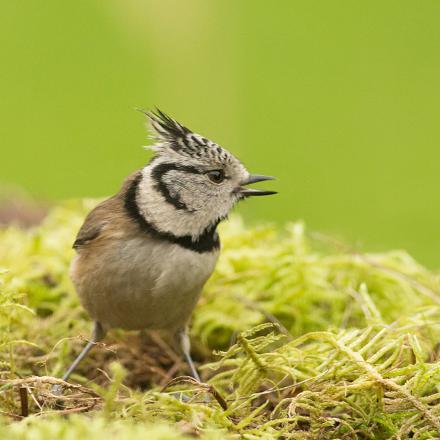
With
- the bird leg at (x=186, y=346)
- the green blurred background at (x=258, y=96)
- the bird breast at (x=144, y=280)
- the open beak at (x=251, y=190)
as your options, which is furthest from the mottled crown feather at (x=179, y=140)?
the green blurred background at (x=258, y=96)

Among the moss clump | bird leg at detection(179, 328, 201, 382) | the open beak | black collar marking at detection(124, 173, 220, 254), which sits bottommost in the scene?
bird leg at detection(179, 328, 201, 382)

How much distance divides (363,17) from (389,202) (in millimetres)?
2710

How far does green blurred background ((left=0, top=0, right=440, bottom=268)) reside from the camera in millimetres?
6969

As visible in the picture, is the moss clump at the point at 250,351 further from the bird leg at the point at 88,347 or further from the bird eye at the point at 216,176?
the bird eye at the point at 216,176

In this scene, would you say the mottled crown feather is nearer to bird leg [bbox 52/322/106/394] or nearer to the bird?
the bird

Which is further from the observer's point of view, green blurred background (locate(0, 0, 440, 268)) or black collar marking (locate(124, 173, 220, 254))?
green blurred background (locate(0, 0, 440, 268))

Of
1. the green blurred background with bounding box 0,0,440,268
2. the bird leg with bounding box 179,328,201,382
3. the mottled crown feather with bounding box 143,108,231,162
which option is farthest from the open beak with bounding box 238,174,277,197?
the green blurred background with bounding box 0,0,440,268

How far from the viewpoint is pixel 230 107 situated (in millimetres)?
6840

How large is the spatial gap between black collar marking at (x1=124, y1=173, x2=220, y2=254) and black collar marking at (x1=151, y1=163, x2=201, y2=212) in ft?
0.29

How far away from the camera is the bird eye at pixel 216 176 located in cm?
321

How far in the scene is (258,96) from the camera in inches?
338

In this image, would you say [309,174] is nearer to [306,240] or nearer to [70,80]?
[70,80]

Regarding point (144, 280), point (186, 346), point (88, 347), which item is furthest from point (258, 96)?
point (88, 347)

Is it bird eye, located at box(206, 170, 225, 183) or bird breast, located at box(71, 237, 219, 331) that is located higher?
bird eye, located at box(206, 170, 225, 183)
